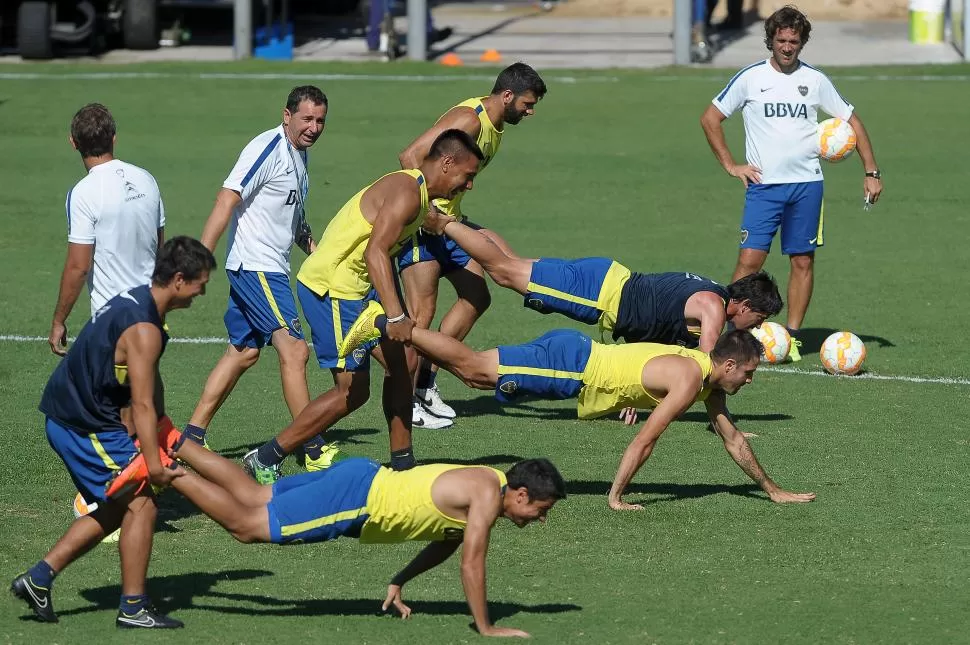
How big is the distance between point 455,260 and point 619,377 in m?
2.42

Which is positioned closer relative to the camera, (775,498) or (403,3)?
(775,498)

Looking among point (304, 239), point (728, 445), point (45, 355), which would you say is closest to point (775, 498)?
point (728, 445)

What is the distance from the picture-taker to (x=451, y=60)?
974 inches

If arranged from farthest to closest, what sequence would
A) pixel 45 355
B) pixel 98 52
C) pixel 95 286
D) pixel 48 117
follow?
pixel 98 52 → pixel 48 117 → pixel 45 355 → pixel 95 286

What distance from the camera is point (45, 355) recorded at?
1233cm

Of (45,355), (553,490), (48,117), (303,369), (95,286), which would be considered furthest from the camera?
(48,117)

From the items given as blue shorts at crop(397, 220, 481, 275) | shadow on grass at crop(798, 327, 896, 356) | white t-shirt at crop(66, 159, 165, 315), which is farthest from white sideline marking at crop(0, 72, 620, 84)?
white t-shirt at crop(66, 159, 165, 315)

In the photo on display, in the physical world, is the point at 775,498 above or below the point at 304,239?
below

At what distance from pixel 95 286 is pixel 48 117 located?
13733 millimetres

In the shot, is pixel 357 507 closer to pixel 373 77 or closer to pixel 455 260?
pixel 455 260

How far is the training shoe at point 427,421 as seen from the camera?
10633 mm

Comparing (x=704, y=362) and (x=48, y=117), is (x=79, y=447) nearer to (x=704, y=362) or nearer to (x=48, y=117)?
(x=704, y=362)

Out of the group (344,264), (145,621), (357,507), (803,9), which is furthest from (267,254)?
(803,9)

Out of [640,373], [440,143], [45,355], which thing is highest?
[440,143]
